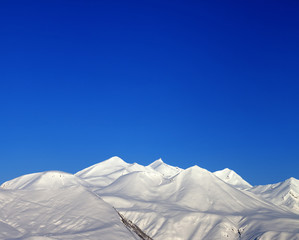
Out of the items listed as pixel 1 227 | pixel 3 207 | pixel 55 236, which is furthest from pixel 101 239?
pixel 3 207

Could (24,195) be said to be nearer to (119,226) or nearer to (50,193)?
(50,193)

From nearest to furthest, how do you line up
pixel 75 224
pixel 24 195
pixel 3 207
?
pixel 75 224, pixel 3 207, pixel 24 195

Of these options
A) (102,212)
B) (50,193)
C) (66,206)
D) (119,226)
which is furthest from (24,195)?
(119,226)

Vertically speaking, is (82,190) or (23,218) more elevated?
(82,190)

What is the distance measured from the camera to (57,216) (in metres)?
A: 130

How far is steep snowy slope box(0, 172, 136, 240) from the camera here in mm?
115875

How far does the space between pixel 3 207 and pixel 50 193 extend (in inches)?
826

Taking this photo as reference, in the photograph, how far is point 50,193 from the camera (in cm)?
15175

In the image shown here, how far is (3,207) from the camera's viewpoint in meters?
134

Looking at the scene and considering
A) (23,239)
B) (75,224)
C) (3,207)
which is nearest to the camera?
(23,239)

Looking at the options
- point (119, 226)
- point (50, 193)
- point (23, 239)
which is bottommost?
point (23, 239)

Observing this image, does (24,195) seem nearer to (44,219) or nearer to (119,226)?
(44,219)

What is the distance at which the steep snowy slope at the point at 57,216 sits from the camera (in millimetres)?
115875

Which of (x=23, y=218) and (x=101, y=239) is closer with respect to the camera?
(x=101, y=239)
